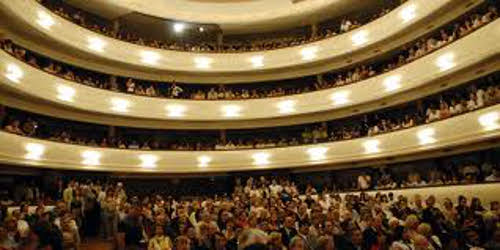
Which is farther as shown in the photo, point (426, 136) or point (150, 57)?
point (150, 57)

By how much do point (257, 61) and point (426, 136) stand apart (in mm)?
10210

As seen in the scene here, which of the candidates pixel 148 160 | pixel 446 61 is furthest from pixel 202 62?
pixel 446 61

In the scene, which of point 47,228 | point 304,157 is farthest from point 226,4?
point 47,228

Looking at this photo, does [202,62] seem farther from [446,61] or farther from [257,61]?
[446,61]

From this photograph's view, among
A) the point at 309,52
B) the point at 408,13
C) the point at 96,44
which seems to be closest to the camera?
the point at 408,13

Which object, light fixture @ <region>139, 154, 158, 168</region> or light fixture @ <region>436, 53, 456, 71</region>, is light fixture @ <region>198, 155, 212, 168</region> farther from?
light fixture @ <region>436, 53, 456, 71</region>

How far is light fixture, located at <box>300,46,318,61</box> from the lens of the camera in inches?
902

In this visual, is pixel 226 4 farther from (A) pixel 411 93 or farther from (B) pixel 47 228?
(B) pixel 47 228

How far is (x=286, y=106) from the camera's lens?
22.9 m

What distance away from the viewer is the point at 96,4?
71.2 feet

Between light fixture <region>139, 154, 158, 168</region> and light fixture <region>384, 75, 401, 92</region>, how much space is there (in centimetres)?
1059

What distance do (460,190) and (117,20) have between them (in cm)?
1735

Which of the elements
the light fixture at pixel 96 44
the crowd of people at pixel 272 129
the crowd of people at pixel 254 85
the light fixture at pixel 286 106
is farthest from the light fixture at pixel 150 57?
the light fixture at pixel 286 106

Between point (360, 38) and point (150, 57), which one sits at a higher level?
point (360, 38)
